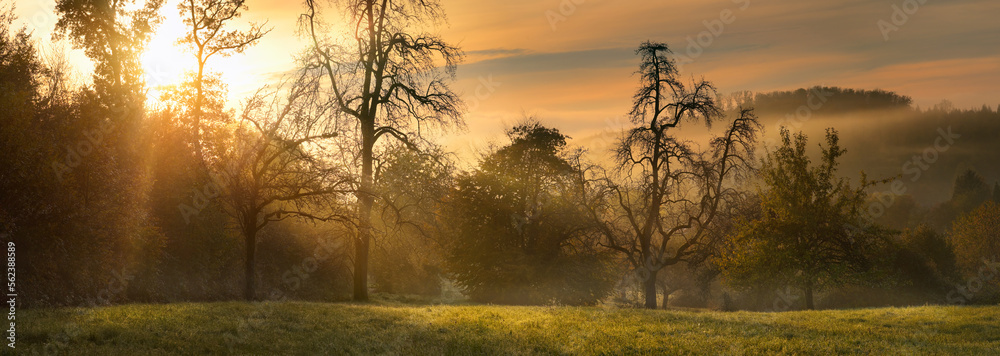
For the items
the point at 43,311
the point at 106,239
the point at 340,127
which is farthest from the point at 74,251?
the point at 340,127

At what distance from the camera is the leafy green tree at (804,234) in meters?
33.8

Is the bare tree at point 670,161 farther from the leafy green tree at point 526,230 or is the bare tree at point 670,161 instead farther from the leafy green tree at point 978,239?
the leafy green tree at point 978,239

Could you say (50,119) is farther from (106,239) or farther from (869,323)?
(869,323)

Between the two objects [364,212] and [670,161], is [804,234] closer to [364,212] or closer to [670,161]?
[670,161]

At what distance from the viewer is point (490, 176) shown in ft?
133

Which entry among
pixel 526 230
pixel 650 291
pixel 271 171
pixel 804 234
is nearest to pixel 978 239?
pixel 804 234

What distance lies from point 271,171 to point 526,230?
17419 mm

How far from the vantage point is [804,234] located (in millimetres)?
34656

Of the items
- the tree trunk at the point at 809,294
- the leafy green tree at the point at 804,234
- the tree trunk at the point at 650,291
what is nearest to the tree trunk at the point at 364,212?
the tree trunk at the point at 650,291

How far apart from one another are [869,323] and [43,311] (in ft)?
75.9

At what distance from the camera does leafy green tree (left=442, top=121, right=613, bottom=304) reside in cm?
3797

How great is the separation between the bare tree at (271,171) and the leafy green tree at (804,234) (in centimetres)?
2271

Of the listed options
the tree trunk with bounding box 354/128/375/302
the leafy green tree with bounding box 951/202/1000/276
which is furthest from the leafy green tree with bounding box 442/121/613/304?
the leafy green tree with bounding box 951/202/1000/276

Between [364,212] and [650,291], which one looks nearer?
[364,212]
